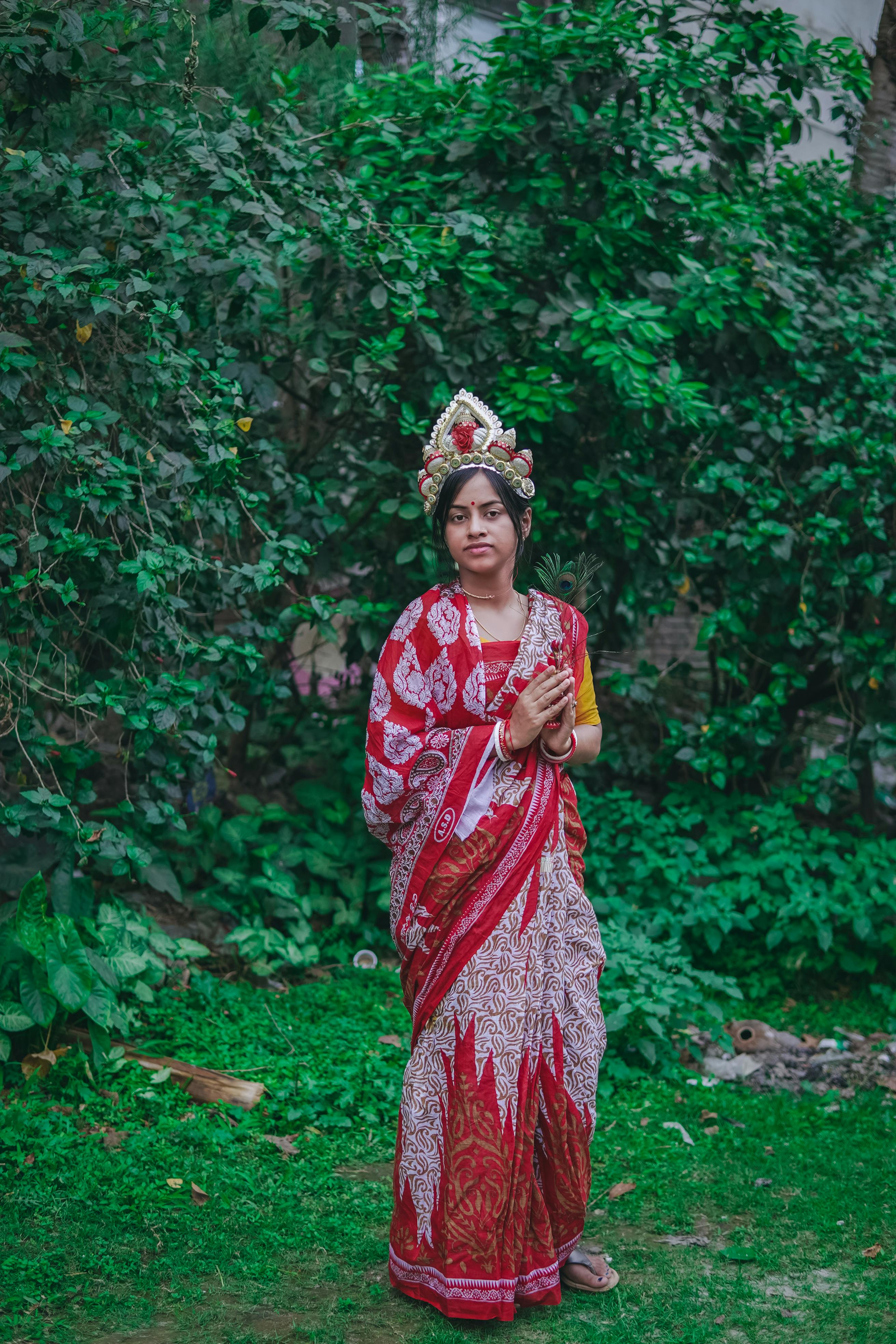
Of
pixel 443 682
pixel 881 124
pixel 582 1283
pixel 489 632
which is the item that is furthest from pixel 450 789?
pixel 881 124

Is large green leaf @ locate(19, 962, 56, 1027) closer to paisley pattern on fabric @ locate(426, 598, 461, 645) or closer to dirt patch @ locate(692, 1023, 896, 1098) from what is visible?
paisley pattern on fabric @ locate(426, 598, 461, 645)

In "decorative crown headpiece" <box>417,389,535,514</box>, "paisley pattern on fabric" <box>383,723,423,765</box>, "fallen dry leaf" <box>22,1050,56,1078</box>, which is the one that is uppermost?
"decorative crown headpiece" <box>417,389,535,514</box>

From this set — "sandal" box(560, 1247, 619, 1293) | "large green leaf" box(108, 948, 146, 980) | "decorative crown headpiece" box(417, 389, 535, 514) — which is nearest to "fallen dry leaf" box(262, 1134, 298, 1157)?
"large green leaf" box(108, 948, 146, 980)

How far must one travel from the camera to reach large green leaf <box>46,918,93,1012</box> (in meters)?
3.73

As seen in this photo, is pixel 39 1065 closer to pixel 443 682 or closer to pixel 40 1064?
pixel 40 1064

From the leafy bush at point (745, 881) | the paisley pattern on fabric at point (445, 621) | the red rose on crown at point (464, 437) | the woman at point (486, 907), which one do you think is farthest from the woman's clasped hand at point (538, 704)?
the leafy bush at point (745, 881)

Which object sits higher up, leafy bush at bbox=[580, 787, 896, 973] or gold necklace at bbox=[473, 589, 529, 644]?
gold necklace at bbox=[473, 589, 529, 644]

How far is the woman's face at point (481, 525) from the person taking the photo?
9.45 ft

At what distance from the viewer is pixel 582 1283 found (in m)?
3.01

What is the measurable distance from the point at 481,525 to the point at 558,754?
58 centimetres

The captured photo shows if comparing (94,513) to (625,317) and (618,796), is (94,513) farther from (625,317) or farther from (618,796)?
(618,796)

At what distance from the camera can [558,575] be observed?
3.04 m

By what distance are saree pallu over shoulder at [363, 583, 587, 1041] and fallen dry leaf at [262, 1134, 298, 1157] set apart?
0.96 meters

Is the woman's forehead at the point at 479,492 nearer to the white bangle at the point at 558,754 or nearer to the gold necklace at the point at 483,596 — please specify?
the gold necklace at the point at 483,596
